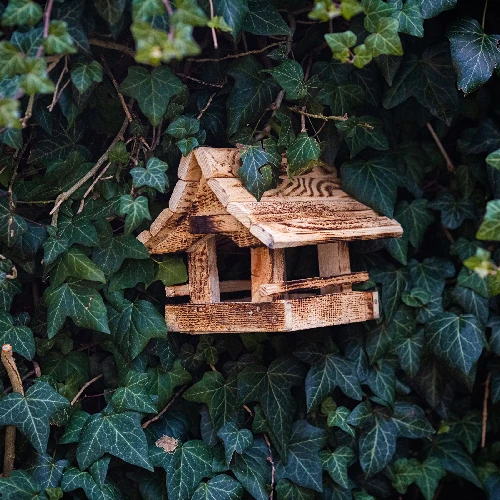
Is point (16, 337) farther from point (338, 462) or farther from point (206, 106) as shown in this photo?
point (338, 462)

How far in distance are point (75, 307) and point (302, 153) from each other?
2.12ft

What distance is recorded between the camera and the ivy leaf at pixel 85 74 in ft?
5.00

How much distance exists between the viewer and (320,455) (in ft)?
6.23

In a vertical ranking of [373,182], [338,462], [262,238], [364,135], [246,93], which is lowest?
[338,462]

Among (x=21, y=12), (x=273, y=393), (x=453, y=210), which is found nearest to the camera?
(x=21, y=12)

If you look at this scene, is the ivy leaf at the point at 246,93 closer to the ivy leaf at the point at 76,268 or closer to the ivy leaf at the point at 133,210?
the ivy leaf at the point at 133,210

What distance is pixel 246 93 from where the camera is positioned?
1705mm

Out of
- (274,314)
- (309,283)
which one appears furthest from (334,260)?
(274,314)

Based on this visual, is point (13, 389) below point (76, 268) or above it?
→ below

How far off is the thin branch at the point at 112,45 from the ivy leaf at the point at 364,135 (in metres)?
0.56

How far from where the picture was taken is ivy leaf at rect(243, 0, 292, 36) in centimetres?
165

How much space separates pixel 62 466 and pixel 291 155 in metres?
0.92

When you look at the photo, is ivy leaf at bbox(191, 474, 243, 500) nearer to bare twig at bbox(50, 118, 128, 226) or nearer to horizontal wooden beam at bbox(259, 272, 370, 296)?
horizontal wooden beam at bbox(259, 272, 370, 296)

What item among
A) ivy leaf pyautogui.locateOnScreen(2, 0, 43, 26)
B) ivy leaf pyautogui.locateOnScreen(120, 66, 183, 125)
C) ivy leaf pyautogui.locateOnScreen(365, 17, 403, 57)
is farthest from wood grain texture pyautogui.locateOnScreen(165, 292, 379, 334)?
ivy leaf pyautogui.locateOnScreen(2, 0, 43, 26)
